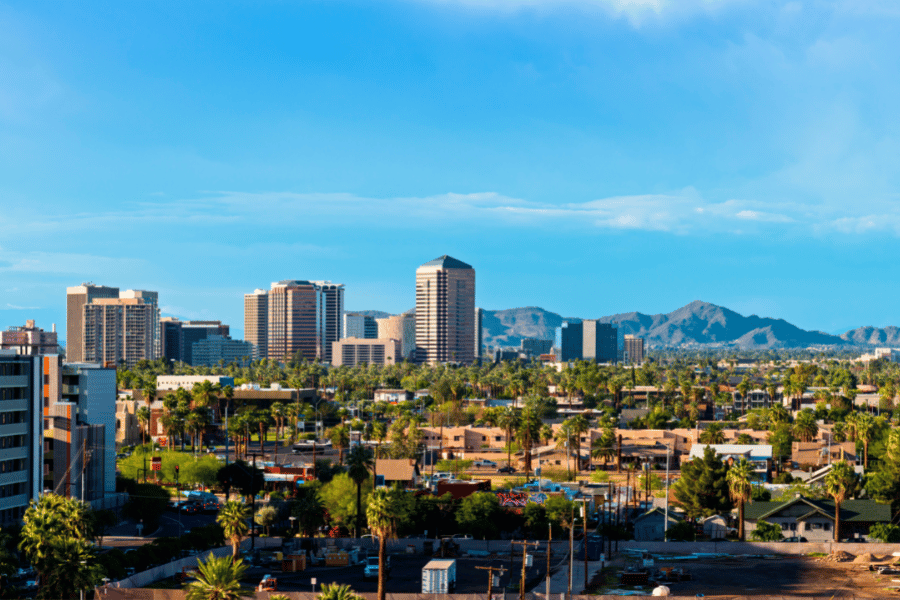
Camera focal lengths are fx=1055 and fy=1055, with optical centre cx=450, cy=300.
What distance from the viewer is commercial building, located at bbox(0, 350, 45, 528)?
9294 centimetres

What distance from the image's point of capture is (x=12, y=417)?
94188 millimetres

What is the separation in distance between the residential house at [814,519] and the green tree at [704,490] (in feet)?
14.9

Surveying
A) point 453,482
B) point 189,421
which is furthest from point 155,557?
point 189,421

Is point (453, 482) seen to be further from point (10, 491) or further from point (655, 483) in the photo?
point (10, 491)

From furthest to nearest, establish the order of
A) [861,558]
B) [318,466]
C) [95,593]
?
[318,466] → [861,558] → [95,593]

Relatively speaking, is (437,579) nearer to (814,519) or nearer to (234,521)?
(234,521)

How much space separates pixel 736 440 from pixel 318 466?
233ft

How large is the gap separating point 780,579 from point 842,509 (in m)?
26.2

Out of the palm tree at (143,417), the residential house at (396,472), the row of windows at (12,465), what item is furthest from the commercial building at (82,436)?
the palm tree at (143,417)

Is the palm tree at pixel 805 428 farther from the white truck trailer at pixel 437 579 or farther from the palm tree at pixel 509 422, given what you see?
the white truck trailer at pixel 437 579

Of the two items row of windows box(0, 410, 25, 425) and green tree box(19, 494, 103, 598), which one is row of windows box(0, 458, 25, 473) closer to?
row of windows box(0, 410, 25, 425)

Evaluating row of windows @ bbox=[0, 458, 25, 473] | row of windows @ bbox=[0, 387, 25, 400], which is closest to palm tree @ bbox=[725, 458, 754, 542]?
row of windows @ bbox=[0, 458, 25, 473]

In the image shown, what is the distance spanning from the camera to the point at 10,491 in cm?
9325

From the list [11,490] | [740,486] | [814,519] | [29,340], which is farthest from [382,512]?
[29,340]
